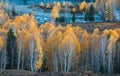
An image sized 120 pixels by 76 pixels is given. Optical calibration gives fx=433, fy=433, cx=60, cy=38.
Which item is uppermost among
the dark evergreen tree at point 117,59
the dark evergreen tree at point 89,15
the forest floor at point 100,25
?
the dark evergreen tree at point 89,15

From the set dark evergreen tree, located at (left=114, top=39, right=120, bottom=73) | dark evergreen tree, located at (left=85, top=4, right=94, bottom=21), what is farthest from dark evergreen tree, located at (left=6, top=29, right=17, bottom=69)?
dark evergreen tree, located at (left=85, top=4, right=94, bottom=21)

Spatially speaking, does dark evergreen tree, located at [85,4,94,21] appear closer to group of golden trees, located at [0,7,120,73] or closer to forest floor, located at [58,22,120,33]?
forest floor, located at [58,22,120,33]

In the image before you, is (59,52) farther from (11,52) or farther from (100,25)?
(100,25)

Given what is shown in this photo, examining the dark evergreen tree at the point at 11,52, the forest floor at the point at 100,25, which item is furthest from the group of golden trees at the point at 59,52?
the forest floor at the point at 100,25

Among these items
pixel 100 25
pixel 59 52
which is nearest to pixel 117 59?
pixel 59 52

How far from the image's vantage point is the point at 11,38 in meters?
78.4

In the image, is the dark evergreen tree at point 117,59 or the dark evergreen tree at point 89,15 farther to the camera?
the dark evergreen tree at point 89,15

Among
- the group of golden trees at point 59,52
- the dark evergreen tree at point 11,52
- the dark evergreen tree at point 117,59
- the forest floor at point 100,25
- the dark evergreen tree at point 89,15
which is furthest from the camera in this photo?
the dark evergreen tree at point 89,15

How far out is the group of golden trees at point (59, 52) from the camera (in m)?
→ 75.8

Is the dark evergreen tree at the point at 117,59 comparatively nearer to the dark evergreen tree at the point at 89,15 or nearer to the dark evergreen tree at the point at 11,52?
the dark evergreen tree at the point at 11,52

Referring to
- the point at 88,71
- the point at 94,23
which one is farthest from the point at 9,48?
the point at 94,23

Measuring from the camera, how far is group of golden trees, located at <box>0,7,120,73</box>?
75.8m

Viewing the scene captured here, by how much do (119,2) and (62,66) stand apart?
173ft

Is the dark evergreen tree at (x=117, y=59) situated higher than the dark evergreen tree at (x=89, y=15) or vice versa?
the dark evergreen tree at (x=89, y=15)
